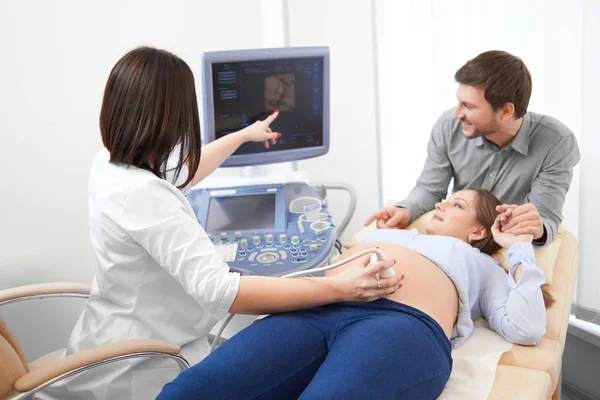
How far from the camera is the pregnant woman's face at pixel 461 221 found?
1.91 metres

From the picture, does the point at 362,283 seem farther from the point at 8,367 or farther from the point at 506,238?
the point at 8,367

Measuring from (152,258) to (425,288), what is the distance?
70 cm

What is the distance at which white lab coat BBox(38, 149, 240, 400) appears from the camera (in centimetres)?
131

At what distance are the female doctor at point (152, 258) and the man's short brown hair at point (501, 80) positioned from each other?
2.87 feet

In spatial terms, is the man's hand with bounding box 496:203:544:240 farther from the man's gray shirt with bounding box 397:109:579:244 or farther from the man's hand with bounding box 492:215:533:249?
the man's gray shirt with bounding box 397:109:579:244

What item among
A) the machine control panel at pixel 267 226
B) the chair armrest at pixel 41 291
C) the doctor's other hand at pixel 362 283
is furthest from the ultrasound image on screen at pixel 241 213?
the doctor's other hand at pixel 362 283

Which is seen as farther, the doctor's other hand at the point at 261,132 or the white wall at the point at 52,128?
the white wall at the point at 52,128

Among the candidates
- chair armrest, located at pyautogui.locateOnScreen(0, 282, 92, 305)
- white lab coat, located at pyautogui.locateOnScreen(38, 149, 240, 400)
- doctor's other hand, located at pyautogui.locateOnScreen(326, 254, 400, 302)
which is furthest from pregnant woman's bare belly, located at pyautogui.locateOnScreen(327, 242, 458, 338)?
chair armrest, located at pyautogui.locateOnScreen(0, 282, 92, 305)

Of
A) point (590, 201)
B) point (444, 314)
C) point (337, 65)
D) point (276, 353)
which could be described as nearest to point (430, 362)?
point (444, 314)

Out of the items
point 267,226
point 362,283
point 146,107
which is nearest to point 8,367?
point 146,107

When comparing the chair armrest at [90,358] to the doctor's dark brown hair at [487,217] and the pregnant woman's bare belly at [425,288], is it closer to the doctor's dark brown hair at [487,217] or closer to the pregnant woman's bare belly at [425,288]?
the pregnant woman's bare belly at [425,288]

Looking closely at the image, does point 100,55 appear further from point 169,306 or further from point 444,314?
point 444,314

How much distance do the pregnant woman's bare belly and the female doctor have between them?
128 millimetres

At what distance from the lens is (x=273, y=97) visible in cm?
207
